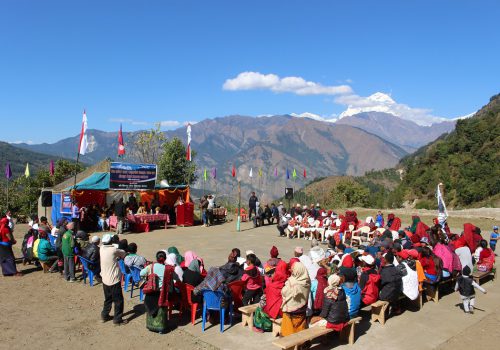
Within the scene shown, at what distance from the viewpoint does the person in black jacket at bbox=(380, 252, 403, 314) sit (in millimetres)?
7062

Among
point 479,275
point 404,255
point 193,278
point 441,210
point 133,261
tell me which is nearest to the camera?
point 193,278

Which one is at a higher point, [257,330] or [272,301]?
[272,301]

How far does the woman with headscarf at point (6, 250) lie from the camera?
9961 millimetres

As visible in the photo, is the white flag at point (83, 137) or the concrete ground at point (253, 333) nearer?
the concrete ground at point (253, 333)

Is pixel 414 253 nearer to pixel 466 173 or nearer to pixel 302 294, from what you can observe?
pixel 302 294

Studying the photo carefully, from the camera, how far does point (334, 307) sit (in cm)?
588

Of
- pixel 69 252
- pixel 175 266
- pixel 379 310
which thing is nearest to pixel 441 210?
pixel 379 310

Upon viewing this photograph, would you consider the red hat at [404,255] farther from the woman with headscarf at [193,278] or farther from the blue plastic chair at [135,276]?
the blue plastic chair at [135,276]

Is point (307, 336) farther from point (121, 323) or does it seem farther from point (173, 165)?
point (173, 165)

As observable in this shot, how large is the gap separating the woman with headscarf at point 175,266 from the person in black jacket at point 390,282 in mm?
3482

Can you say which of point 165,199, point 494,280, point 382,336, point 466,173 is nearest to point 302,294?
point 382,336

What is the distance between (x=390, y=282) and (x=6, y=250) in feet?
29.1

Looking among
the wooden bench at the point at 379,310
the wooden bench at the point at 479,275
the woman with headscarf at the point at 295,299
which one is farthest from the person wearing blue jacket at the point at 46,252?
the wooden bench at the point at 479,275

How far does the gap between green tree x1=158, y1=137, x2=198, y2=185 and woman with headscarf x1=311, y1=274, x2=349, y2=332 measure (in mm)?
37125
